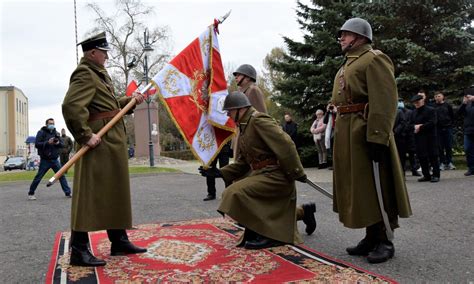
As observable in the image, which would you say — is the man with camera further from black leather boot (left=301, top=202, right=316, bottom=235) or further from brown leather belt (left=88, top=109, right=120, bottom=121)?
black leather boot (left=301, top=202, right=316, bottom=235)

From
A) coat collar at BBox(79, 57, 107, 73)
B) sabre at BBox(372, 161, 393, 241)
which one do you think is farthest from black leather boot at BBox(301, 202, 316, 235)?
coat collar at BBox(79, 57, 107, 73)

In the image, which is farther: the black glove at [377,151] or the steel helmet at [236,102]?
the steel helmet at [236,102]

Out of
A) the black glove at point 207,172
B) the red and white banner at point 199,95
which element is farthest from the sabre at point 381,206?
the black glove at point 207,172

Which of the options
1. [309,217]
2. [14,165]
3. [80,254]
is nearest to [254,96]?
[309,217]

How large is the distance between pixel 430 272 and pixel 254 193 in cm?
186

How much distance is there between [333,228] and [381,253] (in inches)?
62.7

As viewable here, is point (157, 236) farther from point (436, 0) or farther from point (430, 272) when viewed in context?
point (436, 0)

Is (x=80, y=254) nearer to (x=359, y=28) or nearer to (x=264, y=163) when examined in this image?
(x=264, y=163)

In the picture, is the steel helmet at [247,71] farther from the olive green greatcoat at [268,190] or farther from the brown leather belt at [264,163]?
the brown leather belt at [264,163]

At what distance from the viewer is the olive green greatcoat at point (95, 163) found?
168 inches

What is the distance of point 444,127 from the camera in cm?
1111

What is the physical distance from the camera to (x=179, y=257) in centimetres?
455

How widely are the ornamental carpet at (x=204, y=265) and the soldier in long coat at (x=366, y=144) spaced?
20.3 inches

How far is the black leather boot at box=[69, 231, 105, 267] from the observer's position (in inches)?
170
